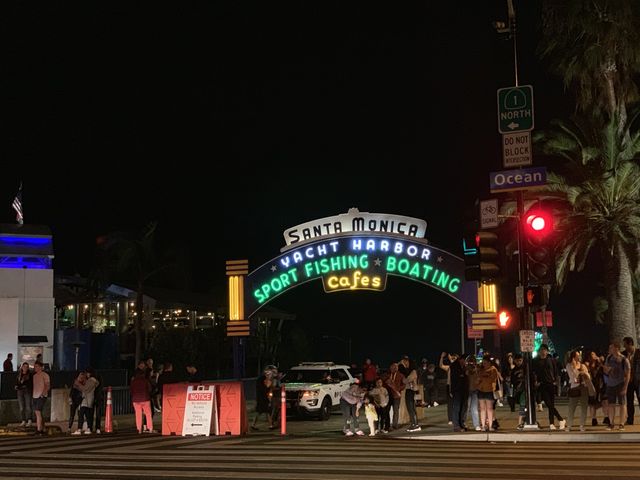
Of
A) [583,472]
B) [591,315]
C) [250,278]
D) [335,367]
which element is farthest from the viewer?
[591,315]

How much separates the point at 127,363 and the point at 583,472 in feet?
121

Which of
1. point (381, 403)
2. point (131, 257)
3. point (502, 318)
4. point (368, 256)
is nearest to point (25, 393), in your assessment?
point (381, 403)

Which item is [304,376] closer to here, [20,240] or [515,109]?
[515,109]

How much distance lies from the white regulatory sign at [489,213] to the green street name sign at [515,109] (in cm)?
162

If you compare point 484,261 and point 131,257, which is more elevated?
point 131,257

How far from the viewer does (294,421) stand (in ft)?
83.4

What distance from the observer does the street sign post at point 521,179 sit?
61.1 feet

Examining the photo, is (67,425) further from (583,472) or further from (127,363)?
(127,363)

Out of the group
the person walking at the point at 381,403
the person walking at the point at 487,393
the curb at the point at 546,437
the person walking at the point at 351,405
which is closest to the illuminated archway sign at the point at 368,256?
the person walking at the point at 381,403

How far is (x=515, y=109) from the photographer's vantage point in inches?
752

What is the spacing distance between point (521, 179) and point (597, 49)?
13.8 meters

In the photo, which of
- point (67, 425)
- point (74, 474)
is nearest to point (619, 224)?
point (67, 425)

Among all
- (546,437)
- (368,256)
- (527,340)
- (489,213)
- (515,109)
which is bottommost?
(546,437)

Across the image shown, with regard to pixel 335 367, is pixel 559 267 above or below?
above
